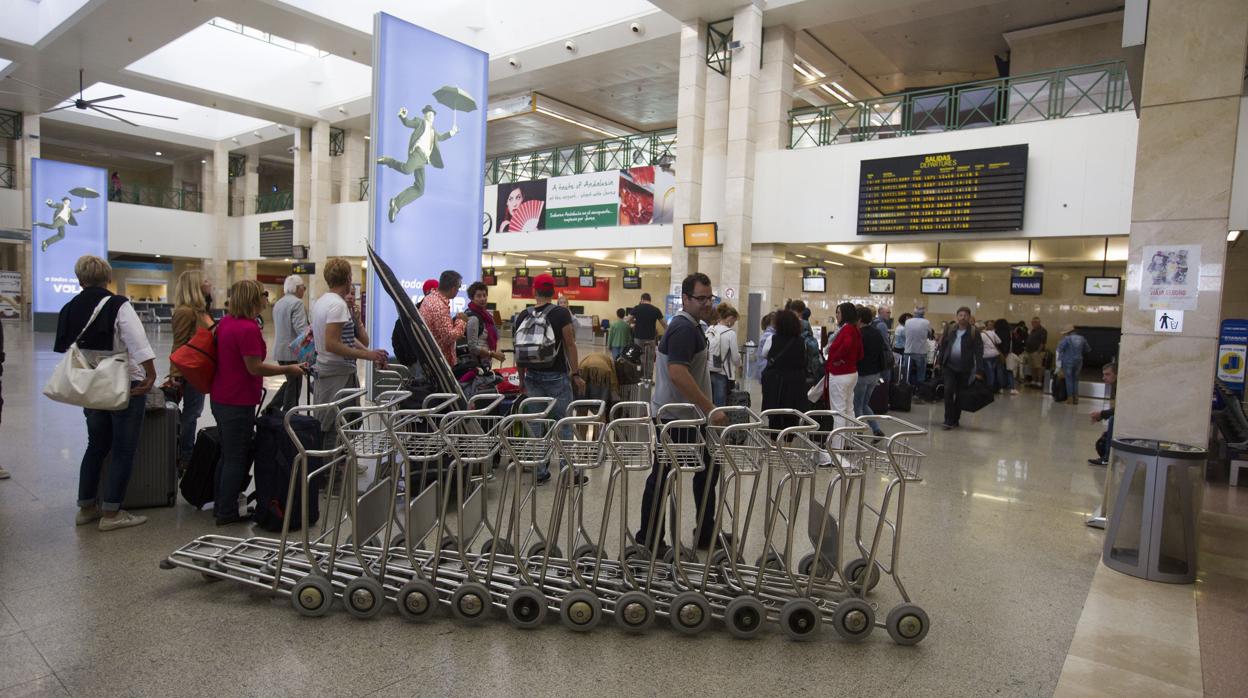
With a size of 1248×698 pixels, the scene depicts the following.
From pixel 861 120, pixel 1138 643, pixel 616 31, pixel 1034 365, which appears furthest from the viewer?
pixel 1034 365

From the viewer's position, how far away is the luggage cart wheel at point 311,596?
3154 millimetres

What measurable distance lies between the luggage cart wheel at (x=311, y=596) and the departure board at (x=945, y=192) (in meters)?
11.5

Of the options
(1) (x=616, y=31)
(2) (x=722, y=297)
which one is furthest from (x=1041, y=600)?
(1) (x=616, y=31)

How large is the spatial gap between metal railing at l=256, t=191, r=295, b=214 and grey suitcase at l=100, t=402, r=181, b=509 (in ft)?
81.2

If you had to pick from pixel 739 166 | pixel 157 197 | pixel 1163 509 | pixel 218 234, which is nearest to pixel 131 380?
pixel 1163 509

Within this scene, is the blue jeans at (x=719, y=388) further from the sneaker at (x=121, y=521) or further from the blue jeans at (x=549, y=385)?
the sneaker at (x=121, y=521)

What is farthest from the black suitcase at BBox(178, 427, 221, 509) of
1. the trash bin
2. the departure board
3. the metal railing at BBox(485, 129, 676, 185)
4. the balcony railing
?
the balcony railing

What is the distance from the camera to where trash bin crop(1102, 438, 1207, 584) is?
4086mm

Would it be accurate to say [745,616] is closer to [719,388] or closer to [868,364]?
[719,388]

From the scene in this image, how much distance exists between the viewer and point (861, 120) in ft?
44.1

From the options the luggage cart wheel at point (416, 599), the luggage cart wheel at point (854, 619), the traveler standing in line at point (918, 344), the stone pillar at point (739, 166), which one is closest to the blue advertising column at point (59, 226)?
the stone pillar at point (739, 166)

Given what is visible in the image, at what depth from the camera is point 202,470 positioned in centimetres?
458

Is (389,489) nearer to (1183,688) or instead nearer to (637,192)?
(1183,688)

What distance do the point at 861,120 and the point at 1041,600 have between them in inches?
449
